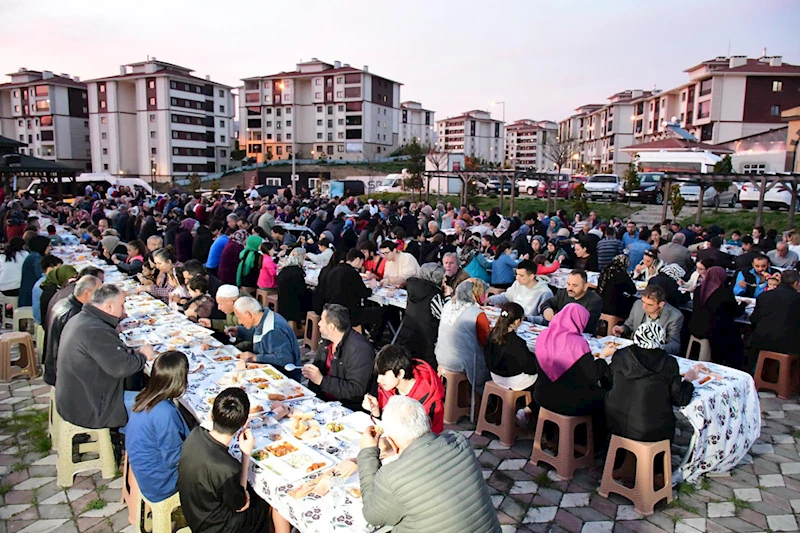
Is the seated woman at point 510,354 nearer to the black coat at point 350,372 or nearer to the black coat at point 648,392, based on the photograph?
the black coat at point 648,392

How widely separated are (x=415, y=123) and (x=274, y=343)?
90.6 metres

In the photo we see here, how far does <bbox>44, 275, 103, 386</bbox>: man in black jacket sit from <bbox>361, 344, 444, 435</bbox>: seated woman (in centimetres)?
298

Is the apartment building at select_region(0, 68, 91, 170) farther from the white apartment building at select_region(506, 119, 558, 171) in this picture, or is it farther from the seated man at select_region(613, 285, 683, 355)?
the white apartment building at select_region(506, 119, 558, 171)

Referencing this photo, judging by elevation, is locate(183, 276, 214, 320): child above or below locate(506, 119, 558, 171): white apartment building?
below

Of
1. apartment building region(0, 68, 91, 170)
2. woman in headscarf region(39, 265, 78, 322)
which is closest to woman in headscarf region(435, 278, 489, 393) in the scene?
woman in headscarf region(39, 265, 78, 322)

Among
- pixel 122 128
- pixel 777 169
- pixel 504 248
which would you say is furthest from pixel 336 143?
pixel 504 248

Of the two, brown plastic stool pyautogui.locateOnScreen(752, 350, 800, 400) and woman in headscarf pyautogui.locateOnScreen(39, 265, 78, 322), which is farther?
woman in headscarf pyautogui.locateOnScreen(39, 265, 78, 322)

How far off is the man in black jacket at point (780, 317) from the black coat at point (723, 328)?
24 cm

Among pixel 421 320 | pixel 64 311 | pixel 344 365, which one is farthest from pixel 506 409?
pixel 64 311

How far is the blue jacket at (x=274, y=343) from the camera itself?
16.8 ft

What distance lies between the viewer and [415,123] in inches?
3639

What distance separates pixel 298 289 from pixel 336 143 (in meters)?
67.5

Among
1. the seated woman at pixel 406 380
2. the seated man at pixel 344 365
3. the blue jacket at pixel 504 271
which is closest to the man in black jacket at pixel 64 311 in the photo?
the seated man at pixel 344 365

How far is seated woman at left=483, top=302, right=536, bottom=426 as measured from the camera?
5148 millimetres
